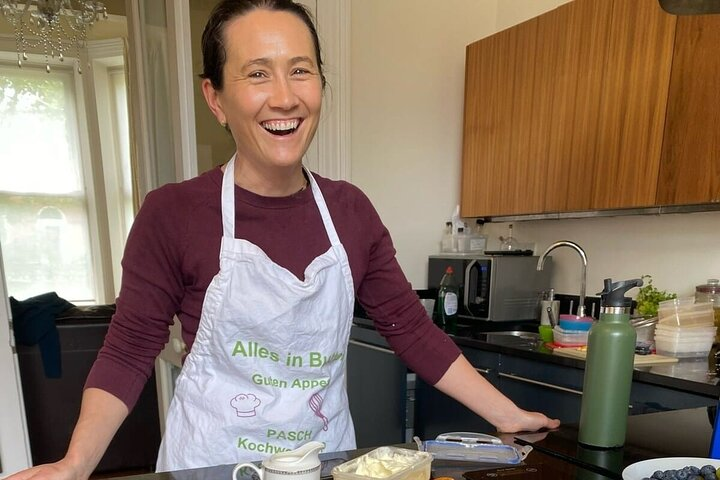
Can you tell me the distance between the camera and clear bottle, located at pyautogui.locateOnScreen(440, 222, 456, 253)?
8.67 ft

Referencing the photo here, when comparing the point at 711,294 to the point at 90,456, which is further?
the point at 711,294

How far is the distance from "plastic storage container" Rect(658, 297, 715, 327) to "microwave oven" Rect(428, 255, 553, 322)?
26.6 inches

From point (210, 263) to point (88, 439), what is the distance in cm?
32

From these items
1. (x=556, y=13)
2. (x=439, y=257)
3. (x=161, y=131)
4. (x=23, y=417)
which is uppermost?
(x=556, y=13)

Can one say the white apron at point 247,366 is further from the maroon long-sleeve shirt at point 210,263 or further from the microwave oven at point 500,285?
the microwave oven at point 500,285

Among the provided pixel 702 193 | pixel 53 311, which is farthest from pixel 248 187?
pixel 53 311

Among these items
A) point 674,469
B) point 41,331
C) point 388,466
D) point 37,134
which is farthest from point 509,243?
point 37,134

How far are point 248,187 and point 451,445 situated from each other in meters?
0.56

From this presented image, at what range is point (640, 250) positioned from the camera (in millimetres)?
2064

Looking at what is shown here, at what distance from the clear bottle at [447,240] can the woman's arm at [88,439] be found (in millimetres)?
2006

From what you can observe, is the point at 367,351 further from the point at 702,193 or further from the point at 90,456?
the point at 90,456

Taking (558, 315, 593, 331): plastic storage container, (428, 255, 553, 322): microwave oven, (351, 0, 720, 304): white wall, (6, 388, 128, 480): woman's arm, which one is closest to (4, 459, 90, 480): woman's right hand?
(6, 388, 128, 480): woman's arm

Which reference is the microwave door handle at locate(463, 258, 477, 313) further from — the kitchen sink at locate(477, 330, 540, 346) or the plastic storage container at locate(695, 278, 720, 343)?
the plastic storage container at locate(695, 278, 720, 343)

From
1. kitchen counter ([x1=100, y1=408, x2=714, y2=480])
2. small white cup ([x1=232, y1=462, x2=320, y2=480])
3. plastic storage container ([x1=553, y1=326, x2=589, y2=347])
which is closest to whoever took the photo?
small white cup ([x1=232, y1=462, x2=320, y2=480])
